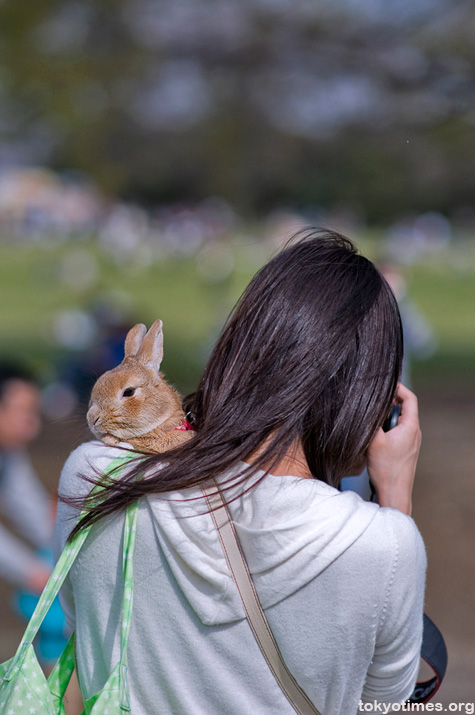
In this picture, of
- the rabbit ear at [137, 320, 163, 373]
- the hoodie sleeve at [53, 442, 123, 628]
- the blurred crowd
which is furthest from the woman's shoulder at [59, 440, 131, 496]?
the blurred crowd

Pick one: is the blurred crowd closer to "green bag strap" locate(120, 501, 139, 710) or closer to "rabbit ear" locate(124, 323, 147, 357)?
"rabbit ear" locate(124, 323, 147, 357)

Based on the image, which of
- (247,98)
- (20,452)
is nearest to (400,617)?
(20,452)

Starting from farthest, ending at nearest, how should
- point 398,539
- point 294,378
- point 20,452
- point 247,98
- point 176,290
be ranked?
point 247,98 < point 176,290 < point 20,452 < point 294,378 < point 398,539

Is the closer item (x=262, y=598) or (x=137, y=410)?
(x=262, y=598)

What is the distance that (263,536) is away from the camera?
115 centimetres

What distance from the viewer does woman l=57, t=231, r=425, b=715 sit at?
115 cm

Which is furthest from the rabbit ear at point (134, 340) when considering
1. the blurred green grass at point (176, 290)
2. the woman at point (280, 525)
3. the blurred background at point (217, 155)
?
the blurred green grass at point (176, 290)

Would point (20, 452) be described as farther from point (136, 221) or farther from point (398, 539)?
point (136, 221)

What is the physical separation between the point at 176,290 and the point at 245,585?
11203 millimetres

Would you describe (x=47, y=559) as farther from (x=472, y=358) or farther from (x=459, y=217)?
(x=459, y=217)

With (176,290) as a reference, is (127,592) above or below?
above

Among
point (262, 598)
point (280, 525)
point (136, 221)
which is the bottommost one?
point (136, 221)

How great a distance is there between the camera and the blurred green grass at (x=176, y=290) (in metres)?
10.9

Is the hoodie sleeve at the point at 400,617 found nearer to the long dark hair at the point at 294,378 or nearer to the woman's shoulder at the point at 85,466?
the long dark hair at the point at 294,378
